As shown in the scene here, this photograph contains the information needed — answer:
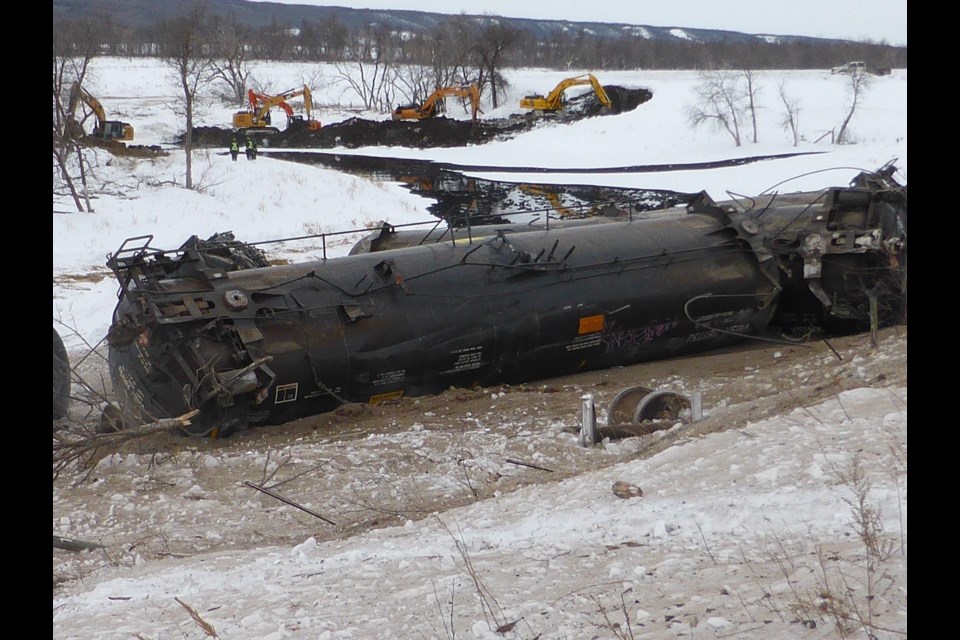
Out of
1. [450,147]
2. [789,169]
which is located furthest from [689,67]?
[789,169]

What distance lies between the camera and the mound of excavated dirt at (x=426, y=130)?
53581 millimetres

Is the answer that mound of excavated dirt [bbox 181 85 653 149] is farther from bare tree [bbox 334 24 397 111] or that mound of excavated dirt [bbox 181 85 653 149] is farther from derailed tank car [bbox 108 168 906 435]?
derailed tank car [bbox 108 168 906 435]

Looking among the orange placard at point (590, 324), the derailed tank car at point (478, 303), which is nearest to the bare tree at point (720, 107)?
the derailed tank car at point (478, 303)

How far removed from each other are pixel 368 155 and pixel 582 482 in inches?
1769

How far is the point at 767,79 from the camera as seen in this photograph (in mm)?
55250

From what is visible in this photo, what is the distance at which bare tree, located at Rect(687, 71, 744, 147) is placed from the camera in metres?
47.4

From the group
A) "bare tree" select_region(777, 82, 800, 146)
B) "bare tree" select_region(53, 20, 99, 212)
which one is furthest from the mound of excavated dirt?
"bare tree" select_region(53, 20, 99, 212)

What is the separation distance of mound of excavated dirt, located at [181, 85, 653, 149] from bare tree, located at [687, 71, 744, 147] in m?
7.96

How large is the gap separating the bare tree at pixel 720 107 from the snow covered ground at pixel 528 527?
3669cm

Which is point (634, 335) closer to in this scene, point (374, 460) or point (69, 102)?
point (374, 460)

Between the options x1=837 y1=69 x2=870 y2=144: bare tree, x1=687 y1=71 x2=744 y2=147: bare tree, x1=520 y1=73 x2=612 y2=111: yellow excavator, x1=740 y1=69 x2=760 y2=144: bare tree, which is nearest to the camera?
x1=837 y1=69 x2=870 y2=144: bare tree

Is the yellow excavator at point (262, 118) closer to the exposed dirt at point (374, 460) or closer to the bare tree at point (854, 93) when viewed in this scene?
the bare tree at point (854, 93)

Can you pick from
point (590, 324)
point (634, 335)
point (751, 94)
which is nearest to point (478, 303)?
point (590, 324)

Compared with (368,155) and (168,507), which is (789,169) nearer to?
(368,155)
